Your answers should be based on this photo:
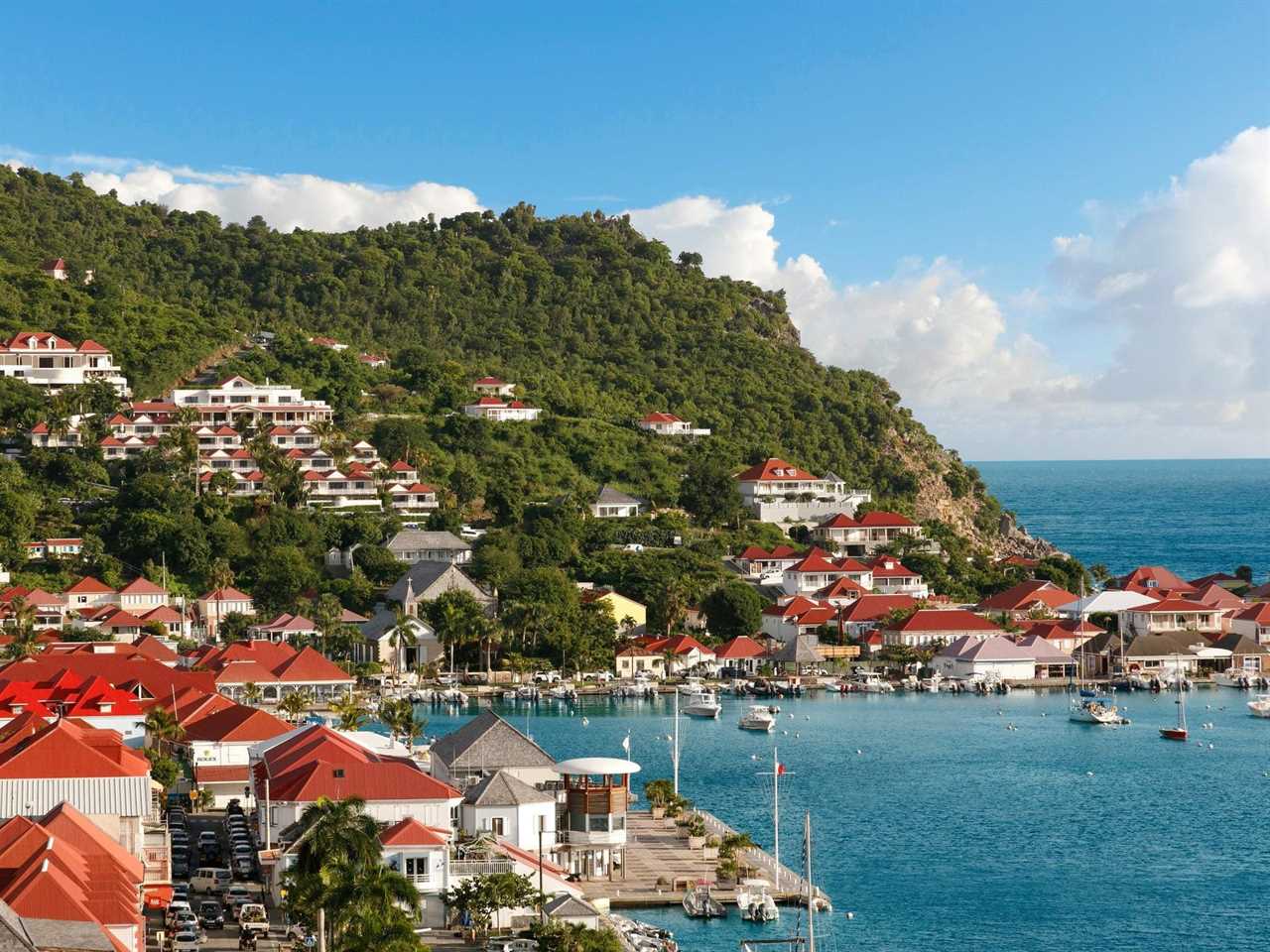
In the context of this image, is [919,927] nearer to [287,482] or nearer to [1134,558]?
[287,482]

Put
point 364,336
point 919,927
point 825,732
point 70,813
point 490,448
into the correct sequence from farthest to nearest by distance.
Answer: point 364,336
point 490,448
point 825,732
point 919,927
point 70,813

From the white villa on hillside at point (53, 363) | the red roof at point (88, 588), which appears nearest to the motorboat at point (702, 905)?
the red roof at point (88, 588)

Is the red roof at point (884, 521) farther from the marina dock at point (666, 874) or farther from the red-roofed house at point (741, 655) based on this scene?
the marina dock at point (666, 874)

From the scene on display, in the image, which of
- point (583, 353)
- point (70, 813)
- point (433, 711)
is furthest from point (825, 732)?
point (583, 353)

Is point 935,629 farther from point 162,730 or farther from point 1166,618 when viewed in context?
point 162,730

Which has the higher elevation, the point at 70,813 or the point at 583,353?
the point at 583,353

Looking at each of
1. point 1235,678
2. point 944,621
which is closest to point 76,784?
point 944,621

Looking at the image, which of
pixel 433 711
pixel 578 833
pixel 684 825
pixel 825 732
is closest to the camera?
pixel 578 833
